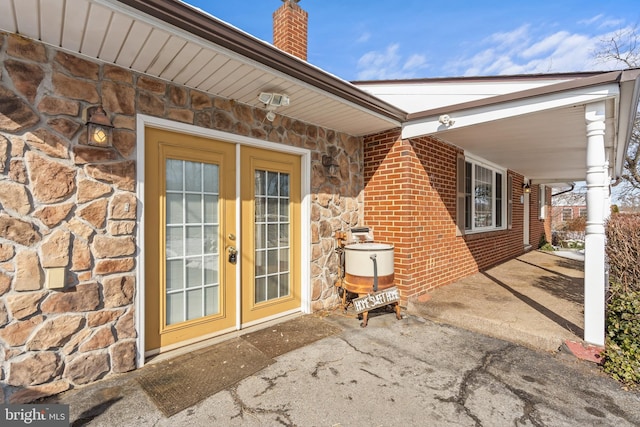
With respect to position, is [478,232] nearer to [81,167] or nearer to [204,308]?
[204,308]

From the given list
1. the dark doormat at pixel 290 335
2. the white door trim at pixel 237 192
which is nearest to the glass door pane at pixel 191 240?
the white door trim at pixel 237 192

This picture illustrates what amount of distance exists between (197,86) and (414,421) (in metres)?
3.32

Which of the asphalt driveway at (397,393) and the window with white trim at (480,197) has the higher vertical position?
the window with white trim at (480,197)

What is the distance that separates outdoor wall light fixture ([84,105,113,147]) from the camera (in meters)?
2.36

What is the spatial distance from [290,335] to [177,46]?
115 inches

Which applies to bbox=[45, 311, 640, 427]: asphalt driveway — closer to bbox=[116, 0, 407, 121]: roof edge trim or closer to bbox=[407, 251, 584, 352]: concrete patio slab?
bbox=[407, 251, 584, 352]: concrete patio slab

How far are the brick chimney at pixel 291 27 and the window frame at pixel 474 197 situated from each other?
3.38 meters

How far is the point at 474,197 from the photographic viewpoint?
614 centimetres

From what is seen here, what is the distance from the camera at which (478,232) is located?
245 inches

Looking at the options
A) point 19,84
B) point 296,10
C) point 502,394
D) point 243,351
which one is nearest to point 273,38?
point 296,10

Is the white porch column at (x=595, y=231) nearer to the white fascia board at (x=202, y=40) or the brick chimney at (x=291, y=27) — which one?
the white fascia board at (x=202, y=40)

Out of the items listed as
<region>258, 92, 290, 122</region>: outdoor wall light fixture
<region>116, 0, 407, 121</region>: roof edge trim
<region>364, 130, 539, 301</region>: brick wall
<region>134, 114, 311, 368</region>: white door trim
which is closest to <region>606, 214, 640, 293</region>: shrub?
<region>364, 130, 539, 301</region>: brick wall

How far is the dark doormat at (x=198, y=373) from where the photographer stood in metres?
2.22

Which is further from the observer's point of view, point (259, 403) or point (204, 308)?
point (204, 308)
